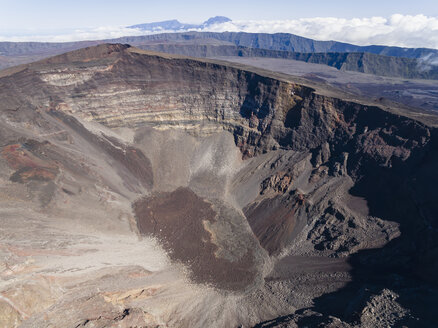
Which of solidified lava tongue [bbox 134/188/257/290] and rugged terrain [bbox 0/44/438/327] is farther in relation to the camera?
solidified lava tongue [bbox 134/188/257/290]

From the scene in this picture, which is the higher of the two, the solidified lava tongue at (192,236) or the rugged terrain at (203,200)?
the rugged terrain at (203,200)

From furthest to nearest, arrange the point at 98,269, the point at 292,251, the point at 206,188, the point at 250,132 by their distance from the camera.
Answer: the point at 250,132, the point at 206,188, the point at 292,251, the point at 98,269

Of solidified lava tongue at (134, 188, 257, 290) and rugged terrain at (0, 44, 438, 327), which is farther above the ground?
rugged terrain at (0, 44, 438, 327)

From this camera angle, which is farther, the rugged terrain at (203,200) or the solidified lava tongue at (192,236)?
the solidified lava tongue at (192,236)

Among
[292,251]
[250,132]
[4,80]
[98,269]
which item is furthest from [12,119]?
[292,251]

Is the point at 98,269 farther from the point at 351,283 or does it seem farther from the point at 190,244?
the point at 351,283
